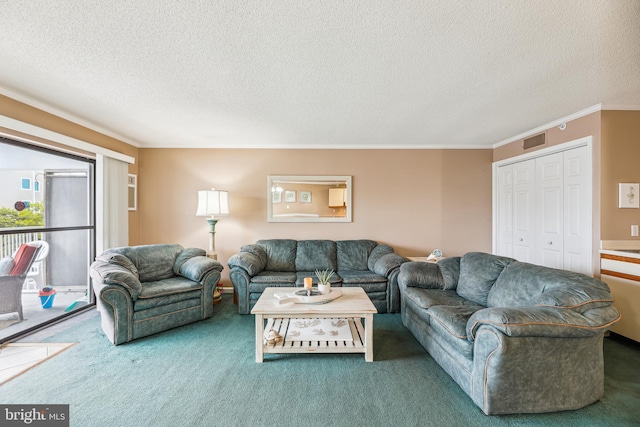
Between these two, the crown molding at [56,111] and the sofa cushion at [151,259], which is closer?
the crown molding at [56,111]

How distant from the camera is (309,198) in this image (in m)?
4.49

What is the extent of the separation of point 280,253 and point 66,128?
10.0 feet

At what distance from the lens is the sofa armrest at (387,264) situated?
11.6ft

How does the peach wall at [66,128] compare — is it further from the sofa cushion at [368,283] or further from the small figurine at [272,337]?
the sofa cushion at [368,283]

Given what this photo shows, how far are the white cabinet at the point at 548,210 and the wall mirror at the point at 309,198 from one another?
253cm

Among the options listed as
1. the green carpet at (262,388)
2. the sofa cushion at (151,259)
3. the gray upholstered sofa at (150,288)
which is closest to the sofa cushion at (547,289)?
the green carpet at (262,388)

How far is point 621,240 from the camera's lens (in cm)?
287

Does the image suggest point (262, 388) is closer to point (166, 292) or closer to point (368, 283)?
point (166, 292)

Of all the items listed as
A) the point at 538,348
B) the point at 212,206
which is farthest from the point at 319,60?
the point at 212,206

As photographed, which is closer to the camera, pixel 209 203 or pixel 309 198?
pixel 209 203

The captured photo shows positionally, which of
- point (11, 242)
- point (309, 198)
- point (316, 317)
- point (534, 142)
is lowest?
point (316, 317)

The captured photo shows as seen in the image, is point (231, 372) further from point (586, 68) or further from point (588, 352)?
point (586, 68)

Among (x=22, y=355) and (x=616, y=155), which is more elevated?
(x=616, y=155)

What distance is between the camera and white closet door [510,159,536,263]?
3.76 meters
